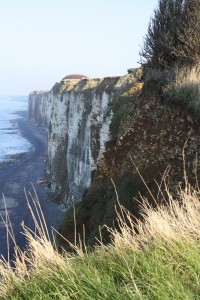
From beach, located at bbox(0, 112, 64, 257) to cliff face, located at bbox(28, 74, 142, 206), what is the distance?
2286 mm

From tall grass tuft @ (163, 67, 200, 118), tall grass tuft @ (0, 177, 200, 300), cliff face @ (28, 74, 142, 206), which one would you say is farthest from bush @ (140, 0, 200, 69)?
tall grass tuft @ (0, 177, 200, 300)

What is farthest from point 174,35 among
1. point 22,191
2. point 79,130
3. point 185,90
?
point 22,191

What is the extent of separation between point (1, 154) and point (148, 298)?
300ft

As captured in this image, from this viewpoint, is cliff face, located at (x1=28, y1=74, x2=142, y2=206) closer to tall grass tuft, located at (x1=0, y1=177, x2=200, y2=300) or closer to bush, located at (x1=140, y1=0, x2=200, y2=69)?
bush, located at (x1=140, y1=0, x2=200, y2=69)

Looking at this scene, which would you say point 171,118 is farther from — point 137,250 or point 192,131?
point 137,250

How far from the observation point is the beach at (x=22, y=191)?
39938 millimetres

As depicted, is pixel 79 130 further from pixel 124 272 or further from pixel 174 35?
pixel 124 272

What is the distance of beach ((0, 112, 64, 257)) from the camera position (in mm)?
39938

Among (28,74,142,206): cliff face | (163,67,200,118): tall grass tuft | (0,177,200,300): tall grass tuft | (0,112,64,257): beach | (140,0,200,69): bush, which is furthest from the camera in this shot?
(0,112,64,257): beach

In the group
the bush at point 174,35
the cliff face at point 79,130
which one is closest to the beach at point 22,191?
the cliff face at point 79,130

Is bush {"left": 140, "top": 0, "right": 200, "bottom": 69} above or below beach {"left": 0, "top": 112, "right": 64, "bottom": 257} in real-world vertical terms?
above

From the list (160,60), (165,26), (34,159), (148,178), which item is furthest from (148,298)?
(34,159)

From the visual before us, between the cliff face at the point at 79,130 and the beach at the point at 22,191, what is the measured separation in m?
2.29

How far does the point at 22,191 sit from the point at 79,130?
14845mm
